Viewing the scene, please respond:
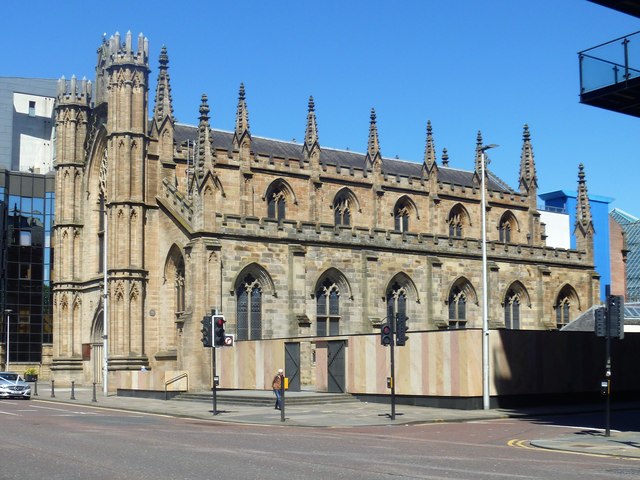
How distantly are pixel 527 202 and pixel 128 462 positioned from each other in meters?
53.5

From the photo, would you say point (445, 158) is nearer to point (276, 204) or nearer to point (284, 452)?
point (276, 204)

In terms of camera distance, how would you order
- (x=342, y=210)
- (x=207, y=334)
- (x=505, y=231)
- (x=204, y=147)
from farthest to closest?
(x=505, y=231) < (x=342, y=210) < (x=204, y=147) < (x=207, y=334)

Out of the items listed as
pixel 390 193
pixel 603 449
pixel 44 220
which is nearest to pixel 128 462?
pixel 603 449

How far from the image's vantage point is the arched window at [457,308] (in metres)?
54.9

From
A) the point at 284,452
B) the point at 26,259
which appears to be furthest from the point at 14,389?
the point at 26,259

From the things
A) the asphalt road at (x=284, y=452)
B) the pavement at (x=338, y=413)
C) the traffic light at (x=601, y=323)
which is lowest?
the pavement at (x=338, y=413)

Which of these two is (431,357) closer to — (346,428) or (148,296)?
(346,428)

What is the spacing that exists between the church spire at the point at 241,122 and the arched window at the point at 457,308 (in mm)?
14606

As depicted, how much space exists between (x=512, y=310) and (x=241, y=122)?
1935cm

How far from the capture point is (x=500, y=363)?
114ft

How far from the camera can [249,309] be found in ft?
153

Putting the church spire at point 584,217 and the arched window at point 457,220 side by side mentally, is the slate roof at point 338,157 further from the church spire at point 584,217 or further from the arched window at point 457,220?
the church spire at point 584,217

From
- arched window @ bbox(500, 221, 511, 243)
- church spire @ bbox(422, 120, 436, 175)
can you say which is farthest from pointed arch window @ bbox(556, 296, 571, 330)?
church spire @ bbox(422, 120, 436, 175)

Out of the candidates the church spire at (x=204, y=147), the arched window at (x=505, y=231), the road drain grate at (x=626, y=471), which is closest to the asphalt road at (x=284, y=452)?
the road drain grate at (x=626, y=471)
